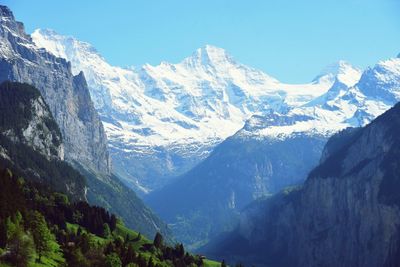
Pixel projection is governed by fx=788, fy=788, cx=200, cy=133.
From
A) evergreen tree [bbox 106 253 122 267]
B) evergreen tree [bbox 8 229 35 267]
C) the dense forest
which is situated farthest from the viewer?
evergreen tree [bbox 106 253 122 267]

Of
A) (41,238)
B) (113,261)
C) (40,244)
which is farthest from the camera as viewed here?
(113,261)

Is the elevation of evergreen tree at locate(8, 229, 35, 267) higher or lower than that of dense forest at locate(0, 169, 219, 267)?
lower

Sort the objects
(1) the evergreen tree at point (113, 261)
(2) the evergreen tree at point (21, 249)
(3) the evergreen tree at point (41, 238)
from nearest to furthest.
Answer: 1. (2) the evergreen tree at point (21, 249)
2. (3) the evergreen tree at point (41, 238)
3. (1) the evergreen tree at point (113, 261)

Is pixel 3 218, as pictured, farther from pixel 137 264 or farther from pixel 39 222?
pixel 137 264

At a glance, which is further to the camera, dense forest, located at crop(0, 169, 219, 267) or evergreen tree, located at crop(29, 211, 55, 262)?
evergreen tree, located at crop(29, 211, 55, 262)

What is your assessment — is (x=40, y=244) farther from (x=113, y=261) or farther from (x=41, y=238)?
(x=113, y=261)

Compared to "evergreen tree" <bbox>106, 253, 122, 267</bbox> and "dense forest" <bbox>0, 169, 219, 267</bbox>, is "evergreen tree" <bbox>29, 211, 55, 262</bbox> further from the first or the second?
"evergreen tree" <bbox>106, 253, 122, 267</bbox>

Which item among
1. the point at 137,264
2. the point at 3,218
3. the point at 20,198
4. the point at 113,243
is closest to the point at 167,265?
the point at 113,243

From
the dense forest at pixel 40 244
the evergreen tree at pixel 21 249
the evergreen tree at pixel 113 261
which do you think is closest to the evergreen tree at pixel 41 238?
the dense forest at pixel 40 244

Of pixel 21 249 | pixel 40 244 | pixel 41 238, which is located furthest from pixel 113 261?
pixel 21 249

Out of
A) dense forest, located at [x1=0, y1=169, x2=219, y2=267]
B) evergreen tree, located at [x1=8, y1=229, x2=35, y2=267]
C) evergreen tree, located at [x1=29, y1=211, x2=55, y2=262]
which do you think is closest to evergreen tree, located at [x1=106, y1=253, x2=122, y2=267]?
dense forest, located at [x1=0, y1=169, x2=219, y2=267]

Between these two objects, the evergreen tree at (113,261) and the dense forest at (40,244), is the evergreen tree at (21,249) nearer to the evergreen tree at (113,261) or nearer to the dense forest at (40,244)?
the dense forest at (40,244)

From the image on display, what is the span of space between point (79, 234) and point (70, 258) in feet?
121

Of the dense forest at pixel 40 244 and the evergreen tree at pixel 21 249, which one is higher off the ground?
the dense forest at pixel 40 244
